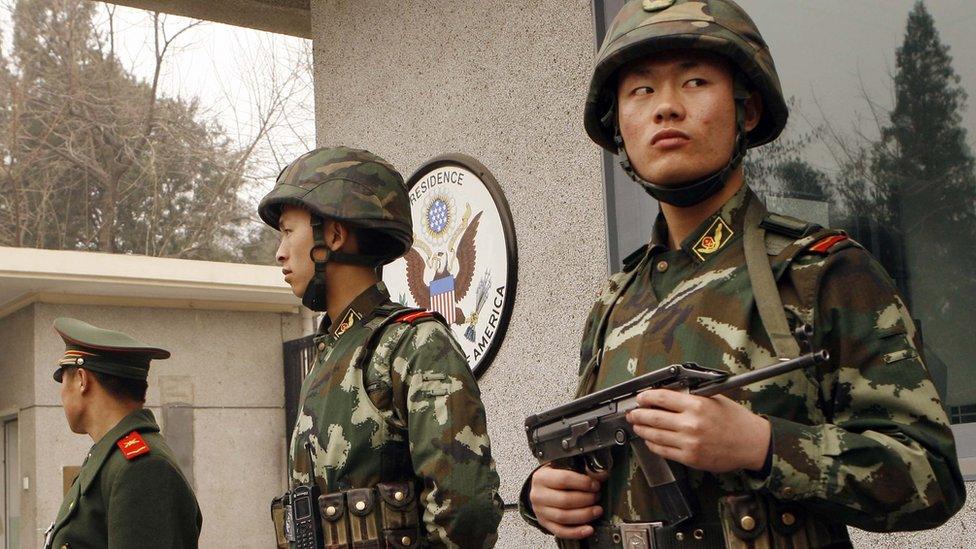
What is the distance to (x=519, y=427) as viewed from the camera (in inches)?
189

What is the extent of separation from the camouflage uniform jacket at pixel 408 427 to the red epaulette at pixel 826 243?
126cm

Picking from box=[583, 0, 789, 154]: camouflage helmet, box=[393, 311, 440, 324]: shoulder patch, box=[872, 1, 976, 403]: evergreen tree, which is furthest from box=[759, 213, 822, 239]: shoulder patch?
box=[872, 1, 976, 403]: evergreen tree

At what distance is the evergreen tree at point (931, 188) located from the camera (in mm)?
3439

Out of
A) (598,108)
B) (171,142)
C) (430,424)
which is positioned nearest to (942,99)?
(598,108)

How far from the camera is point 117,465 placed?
4.15 meters

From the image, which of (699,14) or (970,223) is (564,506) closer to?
(699,14)

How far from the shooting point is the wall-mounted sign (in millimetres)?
4973

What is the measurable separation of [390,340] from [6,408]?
923 centimetres

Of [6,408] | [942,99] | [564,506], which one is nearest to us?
[564,506]

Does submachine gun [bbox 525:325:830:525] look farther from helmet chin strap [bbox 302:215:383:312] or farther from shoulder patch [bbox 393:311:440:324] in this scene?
helmet chin strap [bbox 302:215:383:312]

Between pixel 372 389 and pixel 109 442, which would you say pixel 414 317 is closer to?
pixel 372 389

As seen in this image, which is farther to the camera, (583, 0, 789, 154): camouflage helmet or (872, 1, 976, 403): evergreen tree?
(872, 1, 976, 403): evergreen tree

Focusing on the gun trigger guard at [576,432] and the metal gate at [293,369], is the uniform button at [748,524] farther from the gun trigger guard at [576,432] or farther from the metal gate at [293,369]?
the metal gate at [293,369]

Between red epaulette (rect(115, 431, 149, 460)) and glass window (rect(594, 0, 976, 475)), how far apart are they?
7.60 feet
